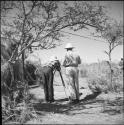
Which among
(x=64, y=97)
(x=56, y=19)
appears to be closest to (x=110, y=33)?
(x=64, y=97)

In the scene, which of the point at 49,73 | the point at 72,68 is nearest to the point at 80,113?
the point at 72,68

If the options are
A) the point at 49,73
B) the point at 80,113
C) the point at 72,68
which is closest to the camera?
the point at 80,113

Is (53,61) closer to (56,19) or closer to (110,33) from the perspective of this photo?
(56,19)

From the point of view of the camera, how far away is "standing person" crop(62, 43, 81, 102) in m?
8.77

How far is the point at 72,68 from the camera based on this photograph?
8945 mm

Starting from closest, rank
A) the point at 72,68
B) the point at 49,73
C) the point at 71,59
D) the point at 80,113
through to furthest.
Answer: the point at 80,113
the point at 71,59
the point at 72,68
the point at 49,73

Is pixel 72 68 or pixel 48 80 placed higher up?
pixel 72 68

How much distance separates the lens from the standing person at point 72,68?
877 cm

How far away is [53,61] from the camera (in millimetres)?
8984

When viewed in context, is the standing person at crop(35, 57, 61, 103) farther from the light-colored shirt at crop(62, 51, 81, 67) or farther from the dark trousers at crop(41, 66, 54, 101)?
the light-colored shirt at crop(62, 51, 81, 67)

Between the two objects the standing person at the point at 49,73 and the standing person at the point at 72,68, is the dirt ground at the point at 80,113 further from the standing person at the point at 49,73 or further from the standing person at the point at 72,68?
the standing person at the point at 49,73

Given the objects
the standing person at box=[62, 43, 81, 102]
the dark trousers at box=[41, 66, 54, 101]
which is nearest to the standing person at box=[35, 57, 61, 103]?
the dark trousers at box=[41, 66, 54, 101]

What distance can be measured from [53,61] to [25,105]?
271 centimetres

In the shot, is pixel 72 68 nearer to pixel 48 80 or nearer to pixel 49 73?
pixel 49 73
